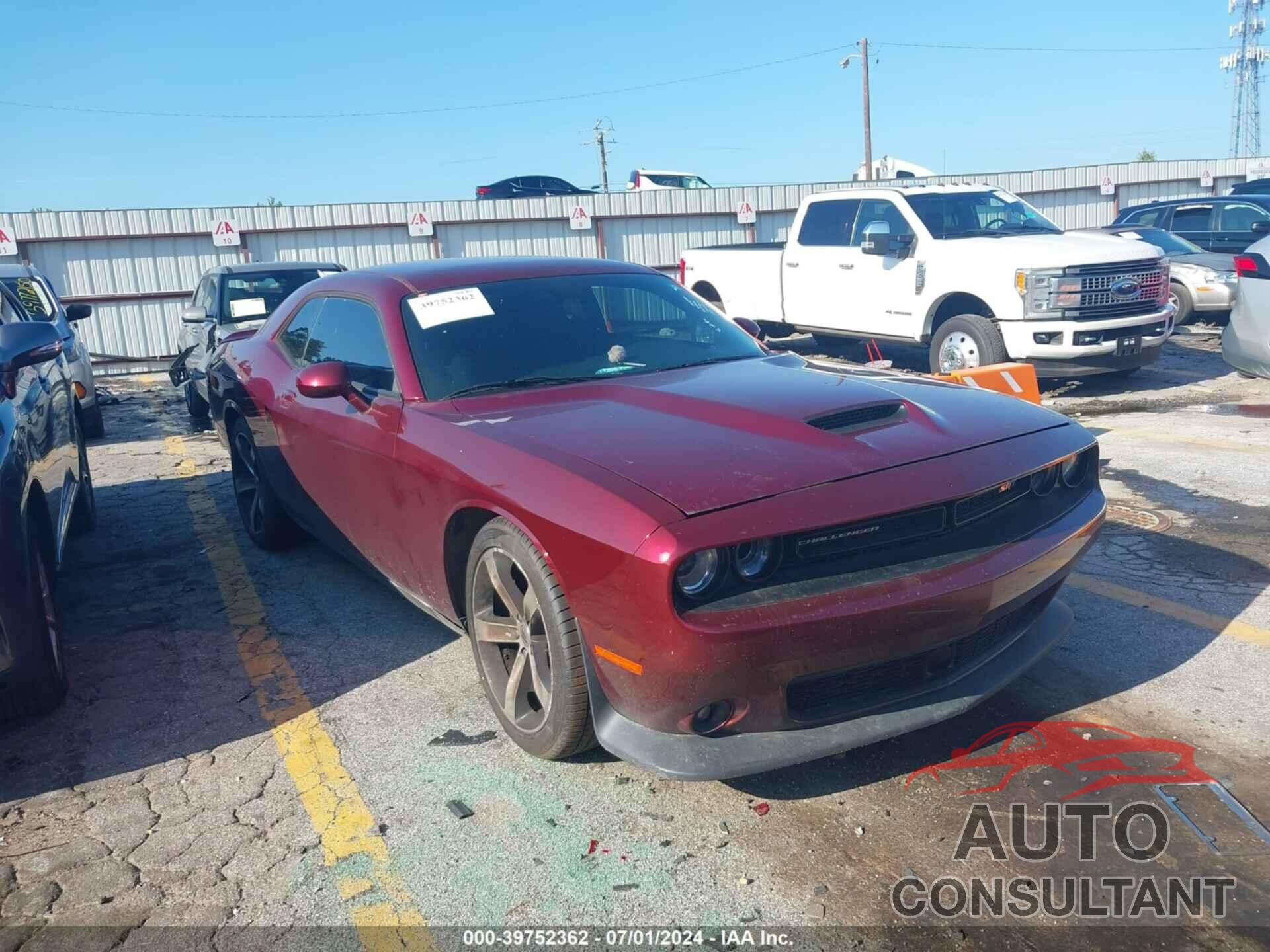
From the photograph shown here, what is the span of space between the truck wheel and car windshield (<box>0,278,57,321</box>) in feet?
26.9

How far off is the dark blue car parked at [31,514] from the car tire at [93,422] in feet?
16.1

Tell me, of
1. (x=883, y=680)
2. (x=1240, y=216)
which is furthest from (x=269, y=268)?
(x=1240, y=216)

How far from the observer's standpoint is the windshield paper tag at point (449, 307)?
4184 millimetres

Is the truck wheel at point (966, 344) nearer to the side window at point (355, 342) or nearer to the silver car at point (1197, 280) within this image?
the silver car at point (1197, 280)

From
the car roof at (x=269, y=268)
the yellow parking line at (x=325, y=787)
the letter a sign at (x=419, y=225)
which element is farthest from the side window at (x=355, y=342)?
the letter a sign at (x=419, y=225)

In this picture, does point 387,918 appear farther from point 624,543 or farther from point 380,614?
point 380,614

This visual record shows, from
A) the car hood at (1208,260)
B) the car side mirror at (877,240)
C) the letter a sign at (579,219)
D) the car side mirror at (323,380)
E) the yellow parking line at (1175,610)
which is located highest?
the letter a sign at (579,219)

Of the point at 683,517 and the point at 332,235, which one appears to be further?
the point at 332,235

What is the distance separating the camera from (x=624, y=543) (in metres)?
2.66

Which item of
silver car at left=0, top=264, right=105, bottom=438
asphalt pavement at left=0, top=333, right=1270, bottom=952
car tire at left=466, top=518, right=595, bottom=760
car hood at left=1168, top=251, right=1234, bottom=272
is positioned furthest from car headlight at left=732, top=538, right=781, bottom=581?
car hood at left=1168, top=251, right=1234, bottom=272

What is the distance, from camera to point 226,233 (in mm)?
18344

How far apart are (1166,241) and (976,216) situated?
16.7 feet

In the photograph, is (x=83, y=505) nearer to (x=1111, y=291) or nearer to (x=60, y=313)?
(x=60, y=313)

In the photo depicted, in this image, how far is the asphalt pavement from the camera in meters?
2.61
